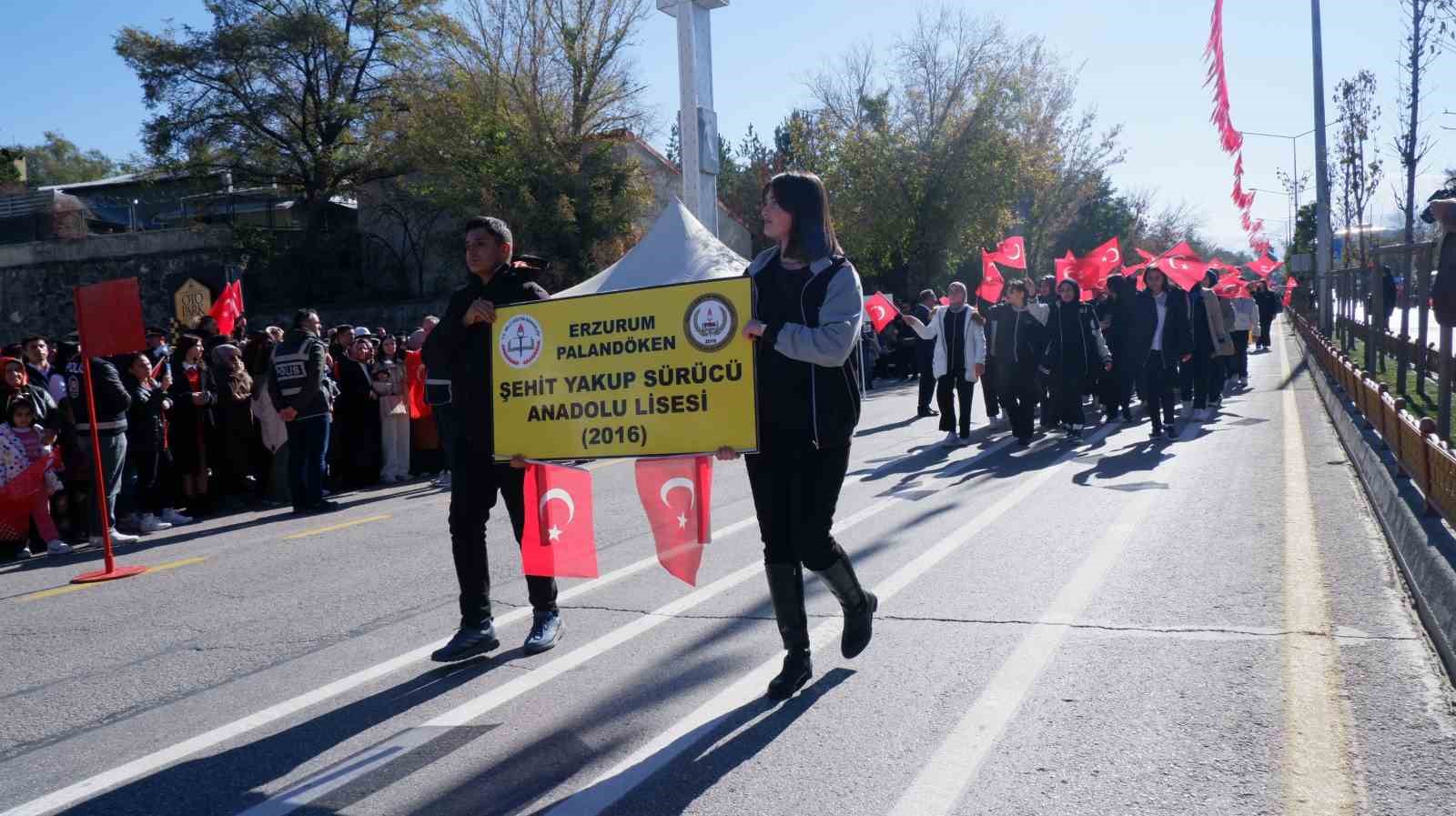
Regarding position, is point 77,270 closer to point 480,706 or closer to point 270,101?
point 270,101

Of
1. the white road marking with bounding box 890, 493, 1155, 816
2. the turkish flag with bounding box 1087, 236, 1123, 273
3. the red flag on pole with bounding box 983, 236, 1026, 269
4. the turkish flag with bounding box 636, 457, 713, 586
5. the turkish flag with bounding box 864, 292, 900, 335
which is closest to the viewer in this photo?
the white road marking with bounding box 890, 493, 1155, 816

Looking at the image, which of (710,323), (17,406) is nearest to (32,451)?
(17,406)

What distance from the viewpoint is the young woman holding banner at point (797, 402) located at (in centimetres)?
439

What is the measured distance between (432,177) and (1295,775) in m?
35.2

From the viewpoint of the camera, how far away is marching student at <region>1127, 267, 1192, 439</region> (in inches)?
536

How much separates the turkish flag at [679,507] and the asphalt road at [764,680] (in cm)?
43

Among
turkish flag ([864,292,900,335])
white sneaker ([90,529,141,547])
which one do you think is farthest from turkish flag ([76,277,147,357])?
turkish flag ([864,292,900,335])

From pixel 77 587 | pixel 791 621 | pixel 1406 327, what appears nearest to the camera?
pixel 791 621

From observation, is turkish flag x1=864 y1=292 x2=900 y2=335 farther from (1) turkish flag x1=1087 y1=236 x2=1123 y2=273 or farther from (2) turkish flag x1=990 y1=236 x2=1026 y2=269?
(1) turkish flag x1=1087 y1=236 x2=1123 y2=273

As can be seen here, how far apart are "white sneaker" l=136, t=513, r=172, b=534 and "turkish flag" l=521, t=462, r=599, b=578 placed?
659 centimetres

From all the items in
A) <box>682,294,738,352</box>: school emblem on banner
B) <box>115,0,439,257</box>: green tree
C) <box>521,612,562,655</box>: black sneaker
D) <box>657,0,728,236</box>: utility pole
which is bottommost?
<box>521,612,562,655</box>: black sneaker

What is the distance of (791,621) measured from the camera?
4531mm

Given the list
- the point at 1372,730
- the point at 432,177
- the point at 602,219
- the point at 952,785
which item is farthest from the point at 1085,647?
the point at 432,177

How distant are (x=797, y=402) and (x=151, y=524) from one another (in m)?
8.16
